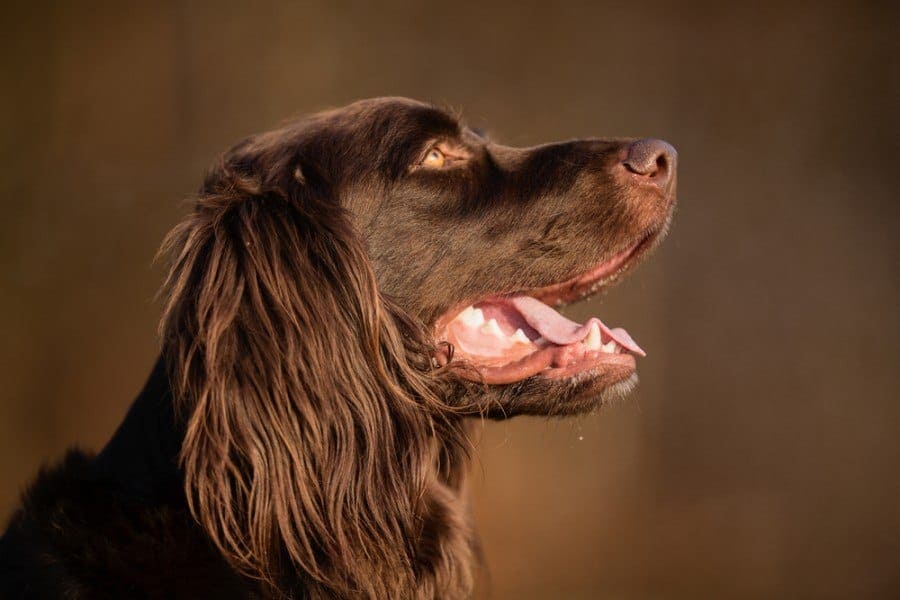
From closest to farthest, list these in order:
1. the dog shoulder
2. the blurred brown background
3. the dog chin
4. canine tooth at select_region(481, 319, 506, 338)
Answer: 1. the dog shoulder
2. the dog chin
3. canine tooth at select_region(481, 319, 506, 338)
4. the blurred brown background

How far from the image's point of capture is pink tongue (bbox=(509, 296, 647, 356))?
2270 mm

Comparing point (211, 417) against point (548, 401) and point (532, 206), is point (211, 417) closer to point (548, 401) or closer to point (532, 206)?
point (548, 401)

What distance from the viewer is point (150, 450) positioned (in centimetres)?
204

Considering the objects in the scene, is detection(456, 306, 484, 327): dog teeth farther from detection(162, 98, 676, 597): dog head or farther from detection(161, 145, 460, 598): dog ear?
detection(161, 145, 460, 598): dog ear

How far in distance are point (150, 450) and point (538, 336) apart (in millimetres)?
895

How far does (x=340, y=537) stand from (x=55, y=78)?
3899mm

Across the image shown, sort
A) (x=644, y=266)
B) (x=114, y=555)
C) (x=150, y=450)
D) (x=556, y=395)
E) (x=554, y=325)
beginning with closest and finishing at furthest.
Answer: (x=114, y=555) < (x=150, y=450) < (x=556, y=395) < (x=554, y=325) < (x=644, y=266)

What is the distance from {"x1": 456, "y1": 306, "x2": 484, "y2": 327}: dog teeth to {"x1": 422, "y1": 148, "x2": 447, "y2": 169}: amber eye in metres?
0.35

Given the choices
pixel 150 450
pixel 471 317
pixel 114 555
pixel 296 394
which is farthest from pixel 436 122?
pixel 114 555

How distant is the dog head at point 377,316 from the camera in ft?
6.46

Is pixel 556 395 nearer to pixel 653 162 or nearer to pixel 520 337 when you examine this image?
pixel 520 337

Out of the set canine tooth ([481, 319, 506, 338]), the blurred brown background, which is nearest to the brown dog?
canine tooth ([481, 319, 506, 338])

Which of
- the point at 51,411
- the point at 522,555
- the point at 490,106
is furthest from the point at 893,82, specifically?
the point at 51,411

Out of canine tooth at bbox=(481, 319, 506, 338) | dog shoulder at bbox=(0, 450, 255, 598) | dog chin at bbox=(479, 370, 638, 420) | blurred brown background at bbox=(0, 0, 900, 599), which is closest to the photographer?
dog shoulder at bbox=(0, 450, 255, 598)
